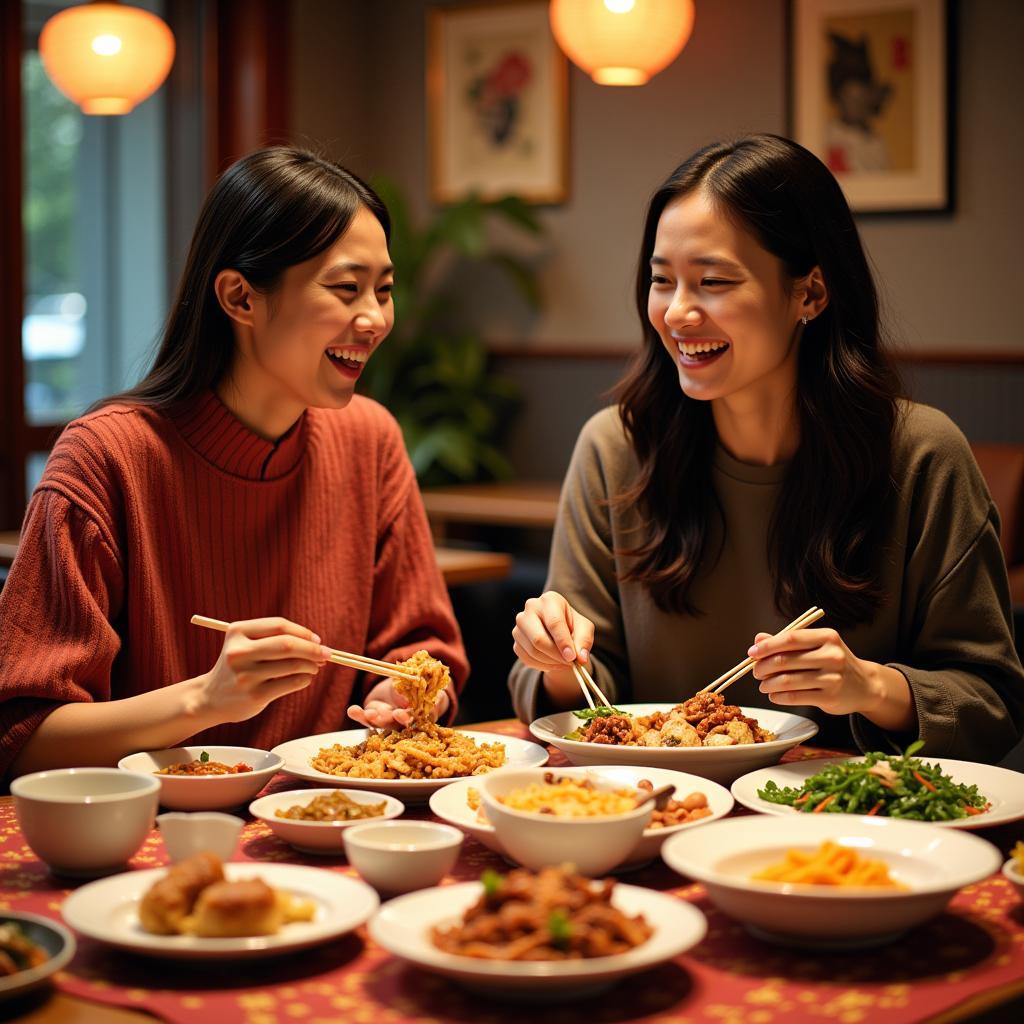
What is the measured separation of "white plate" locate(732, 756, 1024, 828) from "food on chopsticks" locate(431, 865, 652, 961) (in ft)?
1.39

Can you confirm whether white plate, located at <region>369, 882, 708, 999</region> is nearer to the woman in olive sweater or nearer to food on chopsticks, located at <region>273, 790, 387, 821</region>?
food on chopsticks, located at <region>273, 790, 387, 821</region>

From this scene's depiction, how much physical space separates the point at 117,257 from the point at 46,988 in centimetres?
546

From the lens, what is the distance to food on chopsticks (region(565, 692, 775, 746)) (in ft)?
6.14

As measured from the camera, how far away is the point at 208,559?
7.27ft

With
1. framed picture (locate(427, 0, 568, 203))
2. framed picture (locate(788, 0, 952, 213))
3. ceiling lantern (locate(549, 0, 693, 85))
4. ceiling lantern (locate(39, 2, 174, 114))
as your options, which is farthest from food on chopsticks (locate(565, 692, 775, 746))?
framed picture (locate(427, 0, 568, 203))

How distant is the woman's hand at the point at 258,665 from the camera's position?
173cm

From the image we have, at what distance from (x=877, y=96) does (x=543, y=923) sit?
4.67m

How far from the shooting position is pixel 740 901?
4.28ft

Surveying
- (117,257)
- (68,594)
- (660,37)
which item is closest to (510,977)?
(68,594)

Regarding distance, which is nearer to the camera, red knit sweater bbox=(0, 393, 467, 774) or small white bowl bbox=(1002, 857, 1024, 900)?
small white bowl bbox=(1002, 857, 1024, 900)

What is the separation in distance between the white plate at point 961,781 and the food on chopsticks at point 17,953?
0.78 metres

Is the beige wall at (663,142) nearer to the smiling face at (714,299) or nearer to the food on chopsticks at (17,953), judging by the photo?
the smiling face at (714,299)

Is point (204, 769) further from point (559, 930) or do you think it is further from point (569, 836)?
point (559, 930)

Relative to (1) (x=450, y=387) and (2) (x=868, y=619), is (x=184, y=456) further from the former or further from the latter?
(1) (x=450, y=387)
